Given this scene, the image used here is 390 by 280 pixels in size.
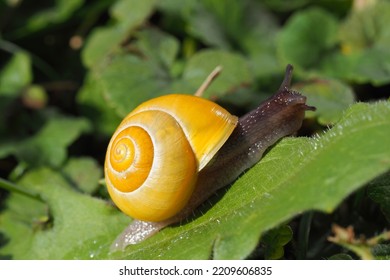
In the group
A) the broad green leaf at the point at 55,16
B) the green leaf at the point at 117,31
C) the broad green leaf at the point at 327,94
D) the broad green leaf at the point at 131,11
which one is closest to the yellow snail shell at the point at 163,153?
the broad green leaf at the point at 327,94

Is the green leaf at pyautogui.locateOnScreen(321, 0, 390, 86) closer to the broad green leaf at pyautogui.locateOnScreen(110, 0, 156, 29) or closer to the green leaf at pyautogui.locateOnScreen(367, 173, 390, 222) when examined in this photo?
the broad green leaf at pyautogui.locateOnScreen(110, 0, 156, 29)

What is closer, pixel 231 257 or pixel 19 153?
pixel 231 257

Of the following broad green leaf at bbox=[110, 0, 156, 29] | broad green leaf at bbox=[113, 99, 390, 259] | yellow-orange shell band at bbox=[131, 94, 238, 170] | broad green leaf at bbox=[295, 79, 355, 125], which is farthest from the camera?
broad green leaf at bbox=[110, 0, 156, 29]

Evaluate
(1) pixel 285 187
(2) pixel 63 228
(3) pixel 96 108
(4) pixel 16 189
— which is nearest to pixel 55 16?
(3) pixel 96 108

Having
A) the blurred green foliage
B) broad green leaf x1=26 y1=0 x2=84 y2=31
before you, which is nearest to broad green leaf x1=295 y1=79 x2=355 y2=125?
the blurred green foliage

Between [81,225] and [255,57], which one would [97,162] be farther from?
[255,57]
